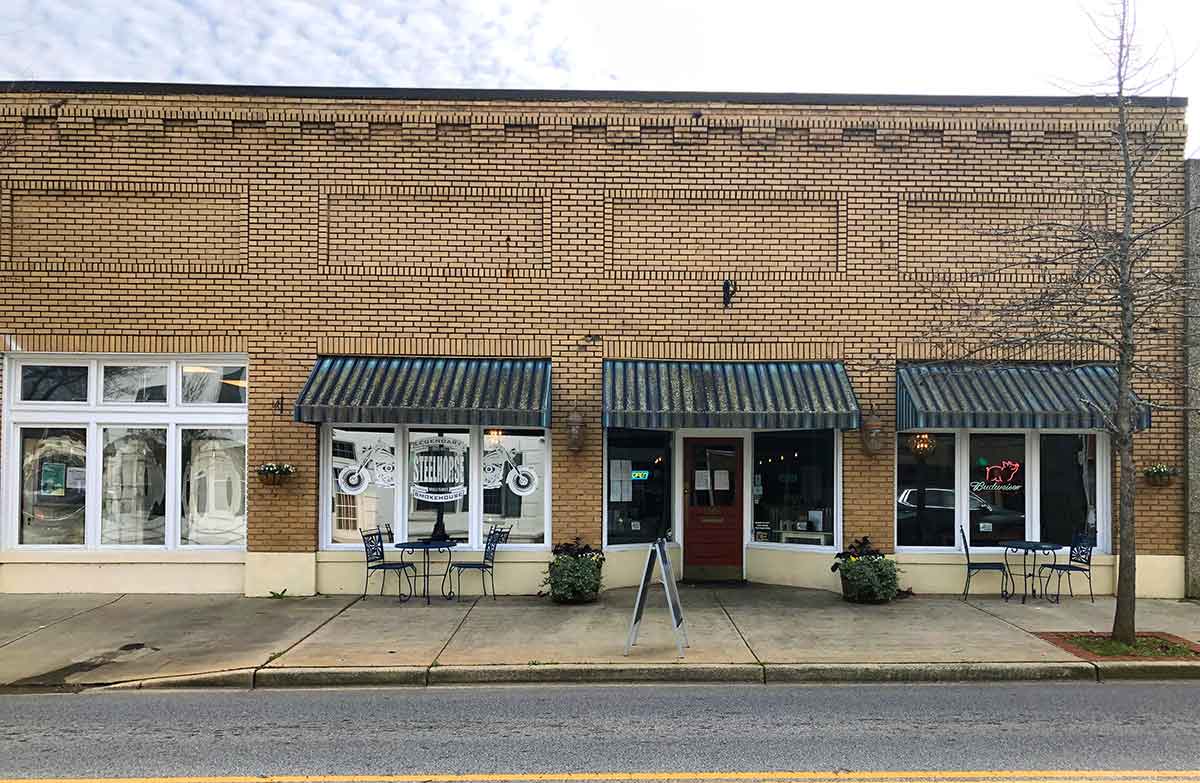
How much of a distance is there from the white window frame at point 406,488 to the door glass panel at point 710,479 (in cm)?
214

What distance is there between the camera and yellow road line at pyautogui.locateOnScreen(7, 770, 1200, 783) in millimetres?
5121

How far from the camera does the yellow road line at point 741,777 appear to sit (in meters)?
5.12

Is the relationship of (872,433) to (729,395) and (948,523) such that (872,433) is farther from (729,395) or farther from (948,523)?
(729,395)

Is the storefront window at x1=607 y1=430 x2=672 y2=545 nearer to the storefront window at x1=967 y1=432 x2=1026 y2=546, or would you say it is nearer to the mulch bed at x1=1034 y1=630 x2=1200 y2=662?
the storefront window at x1=967 y1=432 x2=1026 y2=546

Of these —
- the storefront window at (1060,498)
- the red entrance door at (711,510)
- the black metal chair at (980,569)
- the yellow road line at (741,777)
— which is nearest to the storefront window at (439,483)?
the red entrance door at (711,510)

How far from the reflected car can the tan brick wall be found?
1.76 ft

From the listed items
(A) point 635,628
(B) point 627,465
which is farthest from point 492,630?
(B) point 627,465

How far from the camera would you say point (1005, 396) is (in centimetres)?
1031

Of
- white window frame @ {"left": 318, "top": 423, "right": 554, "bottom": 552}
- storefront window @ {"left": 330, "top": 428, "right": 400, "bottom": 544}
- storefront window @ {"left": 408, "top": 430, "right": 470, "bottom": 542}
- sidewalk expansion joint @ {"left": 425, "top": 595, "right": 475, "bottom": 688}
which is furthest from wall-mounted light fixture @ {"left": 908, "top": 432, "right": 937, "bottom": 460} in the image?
storefront window @ {"left": 330, "top": 428, "right": 400, "bottom": 544}

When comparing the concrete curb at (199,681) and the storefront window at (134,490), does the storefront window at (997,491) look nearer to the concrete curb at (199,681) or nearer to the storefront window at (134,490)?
the concrete curb at (199,681)

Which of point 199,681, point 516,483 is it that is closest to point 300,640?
point 199,681

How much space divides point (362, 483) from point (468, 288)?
298cm

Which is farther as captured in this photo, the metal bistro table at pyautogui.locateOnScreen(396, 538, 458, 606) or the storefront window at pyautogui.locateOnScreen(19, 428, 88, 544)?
the storefront window at pyautogui.locateOnScreen(19, 428, 88, 544)

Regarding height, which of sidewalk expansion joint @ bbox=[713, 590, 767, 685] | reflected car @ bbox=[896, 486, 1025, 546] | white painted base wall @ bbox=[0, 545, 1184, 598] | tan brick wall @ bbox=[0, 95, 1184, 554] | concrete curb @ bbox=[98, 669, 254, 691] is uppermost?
tan brick wall @ bbox=[0, 95, 1184, 554]
